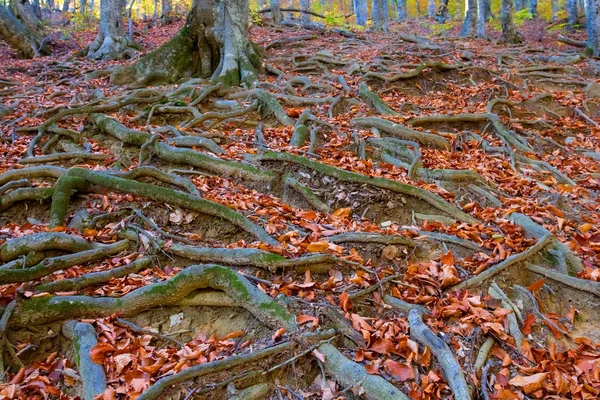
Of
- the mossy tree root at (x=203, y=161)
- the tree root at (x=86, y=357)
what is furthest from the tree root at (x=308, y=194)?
the tree root at (x=86, y=357)

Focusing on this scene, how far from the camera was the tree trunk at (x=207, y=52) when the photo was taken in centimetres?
892

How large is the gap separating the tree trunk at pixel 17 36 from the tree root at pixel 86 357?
14.3 meters

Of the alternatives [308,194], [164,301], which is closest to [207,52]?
[308,194]

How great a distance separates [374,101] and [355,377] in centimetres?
602

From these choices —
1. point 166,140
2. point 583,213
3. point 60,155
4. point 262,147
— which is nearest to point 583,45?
point 583,213

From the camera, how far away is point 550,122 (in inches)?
297

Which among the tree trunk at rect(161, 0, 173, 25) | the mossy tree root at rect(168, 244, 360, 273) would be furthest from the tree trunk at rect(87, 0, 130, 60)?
the mossy tree root at rect(168, 244, 360, 273)

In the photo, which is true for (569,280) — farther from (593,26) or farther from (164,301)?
(593,26)

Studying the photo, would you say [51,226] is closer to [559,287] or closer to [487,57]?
[559,287]

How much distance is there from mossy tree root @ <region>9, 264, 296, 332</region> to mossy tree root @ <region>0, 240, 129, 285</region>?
0.32 metres

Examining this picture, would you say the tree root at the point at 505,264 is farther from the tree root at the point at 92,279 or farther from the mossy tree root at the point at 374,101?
the mossy tree root at the point at 374,101

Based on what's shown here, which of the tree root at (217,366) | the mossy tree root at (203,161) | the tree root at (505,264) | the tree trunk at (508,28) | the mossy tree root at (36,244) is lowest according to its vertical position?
the tree root at (217,366)

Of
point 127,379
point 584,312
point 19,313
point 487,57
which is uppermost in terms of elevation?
point 487,57

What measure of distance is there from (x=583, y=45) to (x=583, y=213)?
36.9ft
